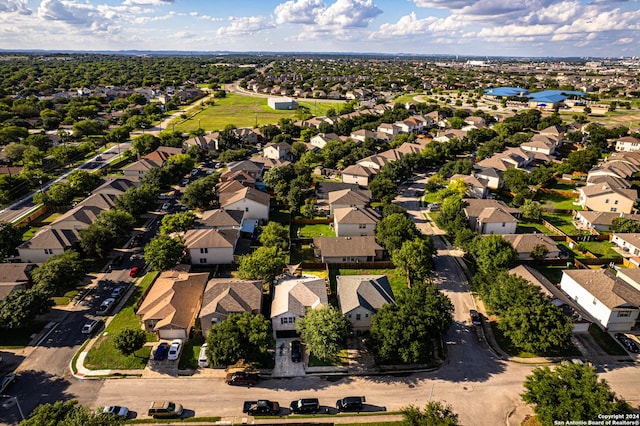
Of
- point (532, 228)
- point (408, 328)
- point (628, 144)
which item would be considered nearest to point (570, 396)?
point (408, 328)

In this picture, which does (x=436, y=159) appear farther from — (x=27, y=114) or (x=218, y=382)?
(x=27, y=114)

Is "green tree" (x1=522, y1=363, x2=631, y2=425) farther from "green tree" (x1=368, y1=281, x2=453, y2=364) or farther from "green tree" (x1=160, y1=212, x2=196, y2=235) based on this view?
"green tree" (x1=160, y1=212, x2=196, y2=235)

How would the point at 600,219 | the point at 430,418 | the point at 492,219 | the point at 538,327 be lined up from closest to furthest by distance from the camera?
the point at 430,418 → the point at 538,327 → the point at 492,219 → the point at 600,219

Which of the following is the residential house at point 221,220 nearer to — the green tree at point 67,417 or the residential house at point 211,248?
the residential house at point 211,248

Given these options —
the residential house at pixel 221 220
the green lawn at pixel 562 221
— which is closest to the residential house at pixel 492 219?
the green lawn at pixel 562 221

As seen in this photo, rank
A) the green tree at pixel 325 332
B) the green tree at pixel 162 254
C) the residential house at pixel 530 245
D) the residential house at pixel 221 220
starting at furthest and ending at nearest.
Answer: the residential house at pixel 221 220, the residential house at pixel 530 245, the green tree at pixel 162 254, the green tree at pixel 325 332

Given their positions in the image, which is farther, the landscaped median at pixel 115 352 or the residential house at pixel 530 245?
the residential house at pixel 530 245

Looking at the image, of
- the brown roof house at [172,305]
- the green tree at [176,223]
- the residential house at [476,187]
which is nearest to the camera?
the brown roof house at [172,305]

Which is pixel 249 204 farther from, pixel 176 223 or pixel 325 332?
pixel 325 332
